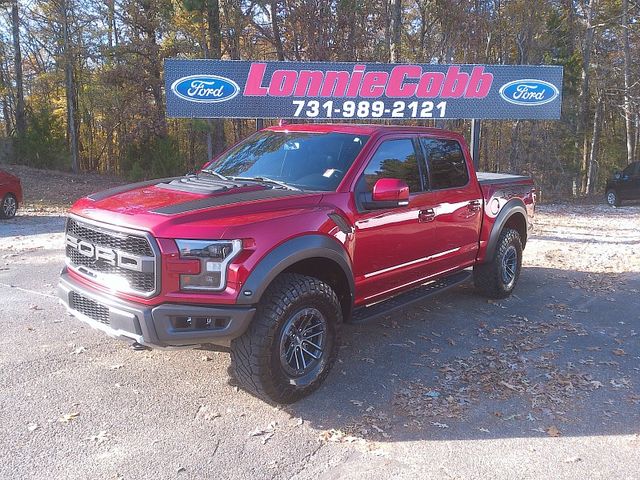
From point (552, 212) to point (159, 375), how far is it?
566 inches

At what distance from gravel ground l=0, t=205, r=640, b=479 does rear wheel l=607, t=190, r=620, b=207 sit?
47.7 feet

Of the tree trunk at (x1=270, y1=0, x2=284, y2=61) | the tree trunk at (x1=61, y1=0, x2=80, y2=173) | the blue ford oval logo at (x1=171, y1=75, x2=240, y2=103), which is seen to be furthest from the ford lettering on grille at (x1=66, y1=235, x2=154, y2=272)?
the tree trunk at (x1=61, y1=0, x2=80, y2=173)

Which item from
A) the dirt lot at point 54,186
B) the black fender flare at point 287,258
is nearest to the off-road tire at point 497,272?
the black fender flare at point 287,258

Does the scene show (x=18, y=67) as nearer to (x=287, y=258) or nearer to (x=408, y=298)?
(x=408, y=298)

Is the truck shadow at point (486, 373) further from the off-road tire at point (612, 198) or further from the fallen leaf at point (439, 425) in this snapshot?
the off-road tire at point (612, 198)

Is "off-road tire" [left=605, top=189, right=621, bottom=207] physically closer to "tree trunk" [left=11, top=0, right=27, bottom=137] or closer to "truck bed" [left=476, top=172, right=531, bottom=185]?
"truck bed" [left=476, top=172, right=531, bottom=185]

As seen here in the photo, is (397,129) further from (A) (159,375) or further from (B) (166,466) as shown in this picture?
(B) (166,466)

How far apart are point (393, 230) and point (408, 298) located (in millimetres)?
718

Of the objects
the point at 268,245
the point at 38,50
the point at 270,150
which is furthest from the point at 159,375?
the point at 38,50

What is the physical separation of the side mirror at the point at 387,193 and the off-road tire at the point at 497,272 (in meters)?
2.53

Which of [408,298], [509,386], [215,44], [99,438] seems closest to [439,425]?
[509,386]

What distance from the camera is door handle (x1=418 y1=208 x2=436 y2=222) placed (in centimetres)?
511

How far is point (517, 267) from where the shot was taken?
7.03 m

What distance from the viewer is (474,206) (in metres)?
5.97
